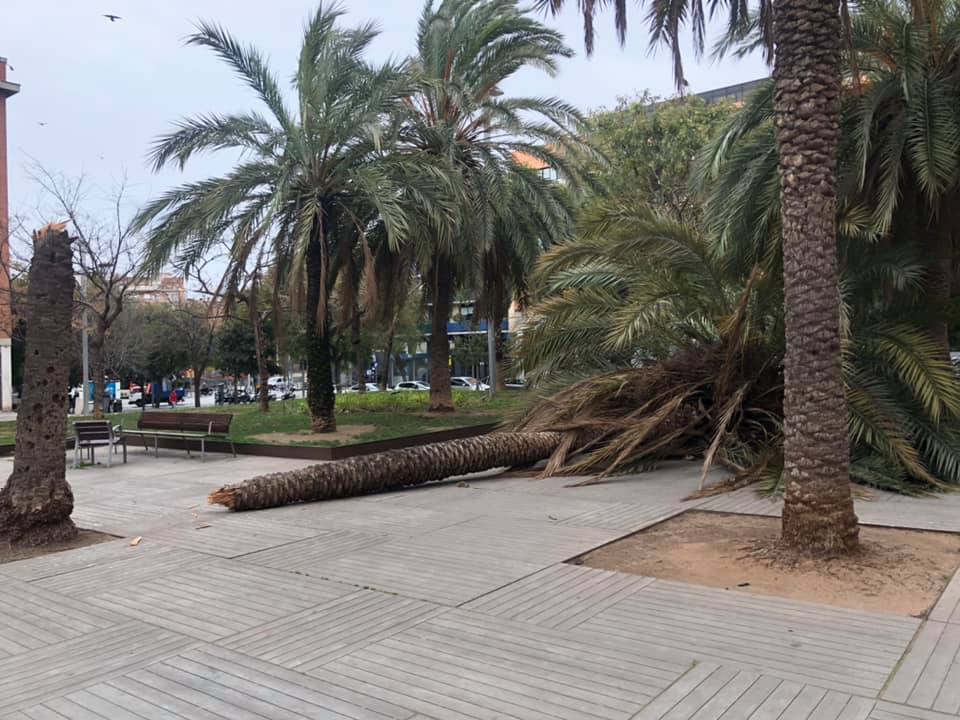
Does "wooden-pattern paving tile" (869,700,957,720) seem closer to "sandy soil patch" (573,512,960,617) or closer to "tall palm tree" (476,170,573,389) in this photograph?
"sandy soil patch" (573,512,960,617)

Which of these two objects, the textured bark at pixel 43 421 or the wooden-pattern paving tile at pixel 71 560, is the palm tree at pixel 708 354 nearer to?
the wooden-pattern paving tile at pixel 71 560

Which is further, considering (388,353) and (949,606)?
(388,353)

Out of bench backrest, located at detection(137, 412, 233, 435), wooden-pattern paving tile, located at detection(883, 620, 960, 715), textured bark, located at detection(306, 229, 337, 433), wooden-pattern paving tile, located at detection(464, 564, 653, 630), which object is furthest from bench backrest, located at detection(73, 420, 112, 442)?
wooden-pattern paving tile, located at detection(883, 620, 960, 715)

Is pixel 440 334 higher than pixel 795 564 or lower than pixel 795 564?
higher

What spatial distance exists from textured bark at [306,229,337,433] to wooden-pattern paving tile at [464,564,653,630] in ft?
32.8

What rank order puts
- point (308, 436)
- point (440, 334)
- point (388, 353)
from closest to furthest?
point (308, 436)
point (440, 334)
point (388, 353)

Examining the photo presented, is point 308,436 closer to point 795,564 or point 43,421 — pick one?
point 43,421

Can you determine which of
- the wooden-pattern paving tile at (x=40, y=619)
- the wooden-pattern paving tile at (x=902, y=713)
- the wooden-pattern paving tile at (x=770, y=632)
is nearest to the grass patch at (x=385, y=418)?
the wooden-pattern paving tile at (x=770, y=632)

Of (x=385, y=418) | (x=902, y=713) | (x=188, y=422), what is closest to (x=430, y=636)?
(x=902, y=713)

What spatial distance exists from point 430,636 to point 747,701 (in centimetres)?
177

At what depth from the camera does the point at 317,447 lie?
13.2m

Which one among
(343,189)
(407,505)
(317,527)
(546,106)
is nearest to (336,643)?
(317,527)

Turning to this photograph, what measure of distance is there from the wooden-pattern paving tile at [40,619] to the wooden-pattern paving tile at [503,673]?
1802 millimetres

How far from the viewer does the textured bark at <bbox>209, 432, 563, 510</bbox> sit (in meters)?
8.82
